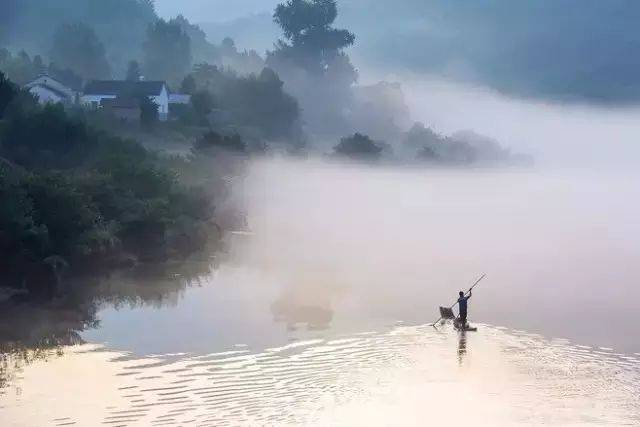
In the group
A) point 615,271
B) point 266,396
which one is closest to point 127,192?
point 615,271

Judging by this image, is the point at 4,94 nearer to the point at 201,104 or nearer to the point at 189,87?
the point at 201,104

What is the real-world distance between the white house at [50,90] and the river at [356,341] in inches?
1615

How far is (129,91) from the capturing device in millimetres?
108438

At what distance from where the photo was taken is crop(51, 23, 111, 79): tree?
497 ft

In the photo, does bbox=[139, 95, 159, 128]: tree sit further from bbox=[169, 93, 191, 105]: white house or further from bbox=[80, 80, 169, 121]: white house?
bbox=[169, 93, 191, 105]: white house

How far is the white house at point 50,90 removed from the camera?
345 feet

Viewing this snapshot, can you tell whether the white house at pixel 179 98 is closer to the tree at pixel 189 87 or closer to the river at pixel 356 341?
the tree at pixel 189 87

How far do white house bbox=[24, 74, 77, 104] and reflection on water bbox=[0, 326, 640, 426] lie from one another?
75.4m

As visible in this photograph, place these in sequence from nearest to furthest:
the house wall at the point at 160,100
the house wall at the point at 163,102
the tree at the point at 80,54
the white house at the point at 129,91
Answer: the white house at the point at 129,91, the house wall at the point at 163,102, the house wall at the point at 160,100, the tree at the point at 80,54

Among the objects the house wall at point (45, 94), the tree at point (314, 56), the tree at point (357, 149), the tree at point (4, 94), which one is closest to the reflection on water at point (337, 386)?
the tree at point (4, 94)

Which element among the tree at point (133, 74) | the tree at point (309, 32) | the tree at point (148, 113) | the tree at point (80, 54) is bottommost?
the tree at point (148, 113)

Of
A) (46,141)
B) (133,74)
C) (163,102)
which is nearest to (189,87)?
(163,102)

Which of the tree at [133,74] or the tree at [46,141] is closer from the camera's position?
the tree at [46,141]

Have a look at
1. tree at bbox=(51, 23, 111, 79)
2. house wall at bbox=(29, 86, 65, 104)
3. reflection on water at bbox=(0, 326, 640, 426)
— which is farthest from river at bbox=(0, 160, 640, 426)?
tree at bbox=(51, 23, 111, 79)
